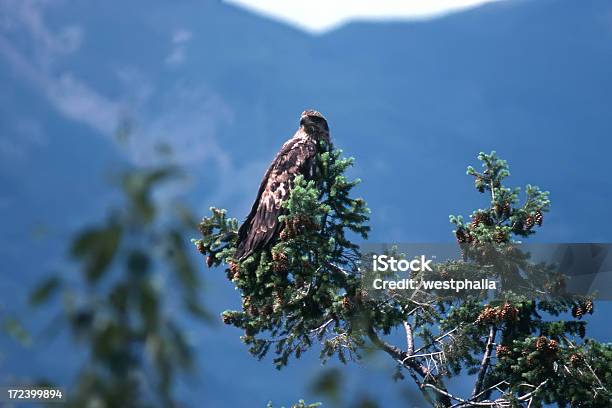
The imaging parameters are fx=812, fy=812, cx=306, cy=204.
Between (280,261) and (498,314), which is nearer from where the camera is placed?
(280,261)

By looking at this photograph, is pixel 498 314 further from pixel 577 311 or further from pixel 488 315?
pixel 577 311

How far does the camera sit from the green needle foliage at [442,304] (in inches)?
376

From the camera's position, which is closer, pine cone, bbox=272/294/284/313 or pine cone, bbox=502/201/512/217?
pine cone, bbox=272/294/284/313

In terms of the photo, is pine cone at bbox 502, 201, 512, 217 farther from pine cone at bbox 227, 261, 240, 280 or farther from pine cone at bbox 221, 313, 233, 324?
pine cone at bbox 221, 313, 233, 324

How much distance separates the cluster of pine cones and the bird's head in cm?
336

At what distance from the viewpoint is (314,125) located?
11617 millimetres

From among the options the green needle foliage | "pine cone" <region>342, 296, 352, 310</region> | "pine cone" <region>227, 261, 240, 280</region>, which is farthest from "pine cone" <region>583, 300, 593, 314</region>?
"pine cone" <region>227, 261, 240, 280</region>

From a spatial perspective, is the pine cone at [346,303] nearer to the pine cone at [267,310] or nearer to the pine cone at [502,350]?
the pine cone at [267,310]

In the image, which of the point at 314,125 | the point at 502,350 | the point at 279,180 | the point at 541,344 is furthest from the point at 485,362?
the point at 314,125

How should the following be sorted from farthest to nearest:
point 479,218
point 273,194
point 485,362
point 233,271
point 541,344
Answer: point 273,194
point 479,218
point 485,362
point 233,271
point 541,344

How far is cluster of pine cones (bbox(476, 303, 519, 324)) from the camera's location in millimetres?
9695

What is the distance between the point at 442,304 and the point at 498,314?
A: 103 cm

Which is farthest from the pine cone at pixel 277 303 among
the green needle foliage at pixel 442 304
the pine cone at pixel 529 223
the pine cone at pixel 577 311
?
the pine cone at pixel 577 311

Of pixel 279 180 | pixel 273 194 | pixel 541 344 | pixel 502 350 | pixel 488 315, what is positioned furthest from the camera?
pixel 279 180
